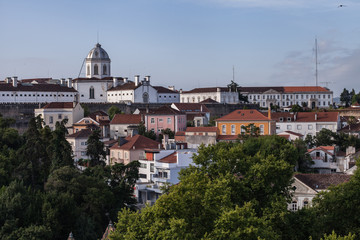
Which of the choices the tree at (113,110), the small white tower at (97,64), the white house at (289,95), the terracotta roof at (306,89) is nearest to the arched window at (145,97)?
the tree at (113,110)

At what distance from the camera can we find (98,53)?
3467 inches

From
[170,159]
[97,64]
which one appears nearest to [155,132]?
[170,159]

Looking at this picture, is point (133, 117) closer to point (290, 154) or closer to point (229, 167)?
point (290, 154)

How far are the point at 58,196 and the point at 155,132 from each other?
26552 mm

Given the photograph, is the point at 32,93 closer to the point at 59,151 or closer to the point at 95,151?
the point at 59,151

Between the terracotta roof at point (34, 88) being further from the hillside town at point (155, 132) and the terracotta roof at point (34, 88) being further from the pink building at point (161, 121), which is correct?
the pink building at point (161, 121)

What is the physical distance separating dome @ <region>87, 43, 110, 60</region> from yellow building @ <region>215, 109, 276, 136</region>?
35745mm

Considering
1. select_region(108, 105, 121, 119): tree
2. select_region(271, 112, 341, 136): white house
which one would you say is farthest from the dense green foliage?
select_region(108, 105, 121, 119): tree

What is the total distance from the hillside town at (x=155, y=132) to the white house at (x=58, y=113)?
4.3 inches

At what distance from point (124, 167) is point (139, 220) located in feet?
58.2

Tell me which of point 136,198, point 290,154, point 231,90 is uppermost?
point 231,90

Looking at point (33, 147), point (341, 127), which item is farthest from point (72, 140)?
point (341, 127)

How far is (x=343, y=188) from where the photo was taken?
24797mm

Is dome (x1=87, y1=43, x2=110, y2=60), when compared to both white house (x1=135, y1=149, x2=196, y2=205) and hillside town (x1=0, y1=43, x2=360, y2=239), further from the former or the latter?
white house (x1=135, y1=149, x2=196, y2=205)
